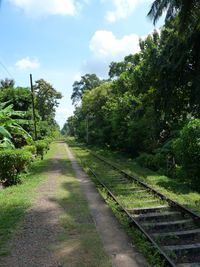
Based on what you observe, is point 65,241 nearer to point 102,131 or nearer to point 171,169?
point 171,169

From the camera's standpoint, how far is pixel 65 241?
27.4 feet

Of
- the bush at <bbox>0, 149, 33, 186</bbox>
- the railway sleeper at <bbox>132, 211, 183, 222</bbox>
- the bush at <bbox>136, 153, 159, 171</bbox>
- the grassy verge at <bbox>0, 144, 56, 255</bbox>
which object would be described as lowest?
the railway sleeper at <bbox>132, 211, 183, 222</bbox>

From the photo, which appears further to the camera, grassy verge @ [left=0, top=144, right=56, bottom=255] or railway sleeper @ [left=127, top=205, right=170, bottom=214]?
railway sleeper @ [left=127, top=205, right=170, bottom=214]

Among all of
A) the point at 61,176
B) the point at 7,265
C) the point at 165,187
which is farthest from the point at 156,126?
the point at 7,265

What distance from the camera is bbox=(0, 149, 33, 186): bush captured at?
53.5 ft

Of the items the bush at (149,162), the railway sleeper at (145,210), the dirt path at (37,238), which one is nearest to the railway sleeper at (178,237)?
the dirt path at (37,238)

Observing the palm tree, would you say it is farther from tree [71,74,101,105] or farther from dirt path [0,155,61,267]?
tree [71,74,101,105]

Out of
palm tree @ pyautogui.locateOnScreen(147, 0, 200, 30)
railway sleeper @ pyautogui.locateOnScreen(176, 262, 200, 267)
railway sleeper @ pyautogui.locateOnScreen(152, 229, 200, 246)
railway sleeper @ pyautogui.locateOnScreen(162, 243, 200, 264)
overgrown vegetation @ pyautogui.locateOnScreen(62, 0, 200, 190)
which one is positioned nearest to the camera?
railway sleeper @ pyautogui.locateOnScreen(176, 262, 200, 267)

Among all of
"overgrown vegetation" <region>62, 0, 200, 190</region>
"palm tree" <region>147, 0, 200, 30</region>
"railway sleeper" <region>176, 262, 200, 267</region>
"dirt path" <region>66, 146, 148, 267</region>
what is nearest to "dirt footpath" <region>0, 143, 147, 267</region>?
"dirt path" <region>66, 146, 148, 267</region>

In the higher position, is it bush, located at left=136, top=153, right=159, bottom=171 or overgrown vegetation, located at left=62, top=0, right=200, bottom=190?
overgrown vegetation, located at left=62, top=0, right=200, bottom=190

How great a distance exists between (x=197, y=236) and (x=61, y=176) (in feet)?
41.7

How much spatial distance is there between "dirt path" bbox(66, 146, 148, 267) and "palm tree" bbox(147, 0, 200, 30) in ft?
28.1

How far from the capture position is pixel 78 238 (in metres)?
8.55

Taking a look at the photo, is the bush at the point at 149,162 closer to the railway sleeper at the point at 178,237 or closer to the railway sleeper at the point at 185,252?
the railway sleeper at the point at 178,237
